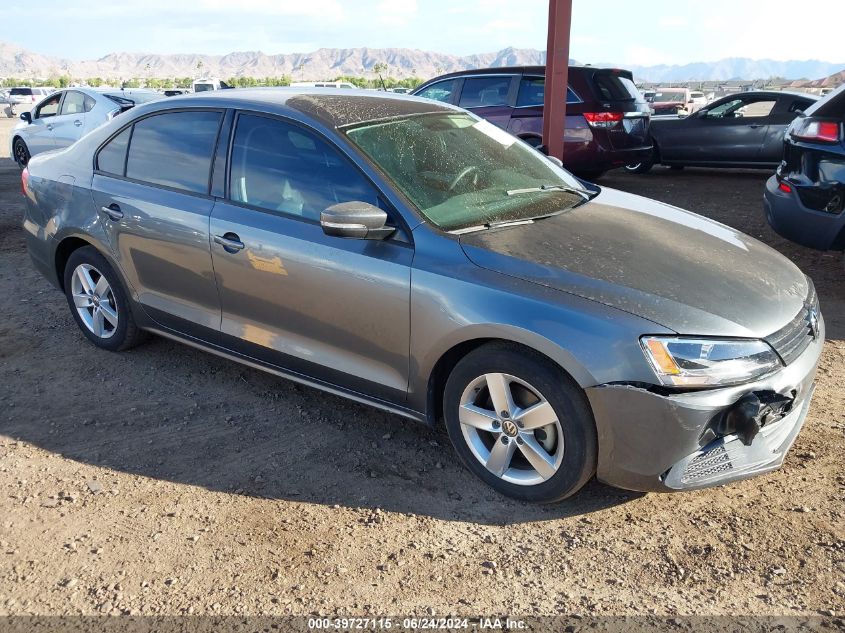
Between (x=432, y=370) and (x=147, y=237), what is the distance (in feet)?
6.49

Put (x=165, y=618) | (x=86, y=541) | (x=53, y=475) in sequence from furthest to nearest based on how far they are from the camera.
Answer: (x=53, y=475) < (x=86, y=541) < (x=165, y=618)

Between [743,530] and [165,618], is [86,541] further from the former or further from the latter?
[743,530]

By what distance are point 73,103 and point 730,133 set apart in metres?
11.0

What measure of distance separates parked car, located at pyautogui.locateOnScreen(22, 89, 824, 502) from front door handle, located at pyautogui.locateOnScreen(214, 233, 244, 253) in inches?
0.4

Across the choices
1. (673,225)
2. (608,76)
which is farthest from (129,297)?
(608,76)

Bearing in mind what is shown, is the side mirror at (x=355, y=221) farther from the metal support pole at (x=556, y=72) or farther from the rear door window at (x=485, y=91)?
the rear door window at (x=485, y=91)

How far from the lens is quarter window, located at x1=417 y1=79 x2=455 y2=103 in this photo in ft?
35.5

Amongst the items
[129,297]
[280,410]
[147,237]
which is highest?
[147,237]

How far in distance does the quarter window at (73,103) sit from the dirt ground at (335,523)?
9.57m

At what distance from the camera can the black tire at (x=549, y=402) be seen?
9.07 ft

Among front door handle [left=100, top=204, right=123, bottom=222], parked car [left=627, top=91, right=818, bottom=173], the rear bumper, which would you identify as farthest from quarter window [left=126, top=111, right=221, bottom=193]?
parked car [left=627, top=91, right=818, bottom=173]

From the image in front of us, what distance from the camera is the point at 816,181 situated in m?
5.16

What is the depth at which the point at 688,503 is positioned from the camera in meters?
3.06

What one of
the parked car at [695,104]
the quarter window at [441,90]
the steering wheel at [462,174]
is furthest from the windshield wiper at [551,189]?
the parked car at [695,104]
